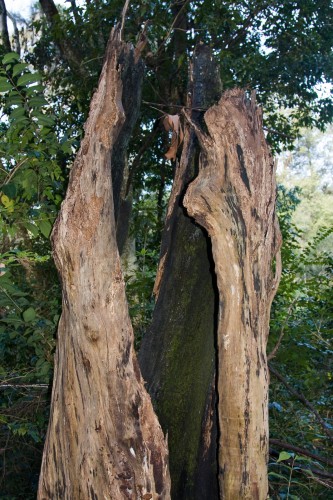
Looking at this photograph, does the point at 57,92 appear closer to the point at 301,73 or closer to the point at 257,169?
the point at 301,73

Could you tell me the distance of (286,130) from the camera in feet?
25.2

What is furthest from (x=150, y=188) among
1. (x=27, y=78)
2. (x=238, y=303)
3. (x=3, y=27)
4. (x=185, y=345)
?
(x=238, y=303)

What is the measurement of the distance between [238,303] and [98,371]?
0.52 meters

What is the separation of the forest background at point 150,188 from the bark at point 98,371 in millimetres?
632

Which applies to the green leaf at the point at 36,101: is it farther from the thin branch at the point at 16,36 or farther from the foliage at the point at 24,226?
the thin branch at the point at 16,36

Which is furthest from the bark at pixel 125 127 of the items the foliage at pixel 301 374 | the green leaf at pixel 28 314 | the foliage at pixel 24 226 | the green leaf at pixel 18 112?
the foliage at pixel 301 374

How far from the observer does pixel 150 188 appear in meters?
7.64

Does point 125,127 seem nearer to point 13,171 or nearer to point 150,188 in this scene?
point 13,171

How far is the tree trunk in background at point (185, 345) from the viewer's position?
225cm

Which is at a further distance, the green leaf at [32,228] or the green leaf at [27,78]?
the green leaf at [32,228]

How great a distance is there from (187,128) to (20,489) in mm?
2905

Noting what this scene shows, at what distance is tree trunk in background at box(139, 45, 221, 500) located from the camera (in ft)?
7.39

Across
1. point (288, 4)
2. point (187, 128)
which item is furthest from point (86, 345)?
point (288, 4)

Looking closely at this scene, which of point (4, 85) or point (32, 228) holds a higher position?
point (4, 85)
